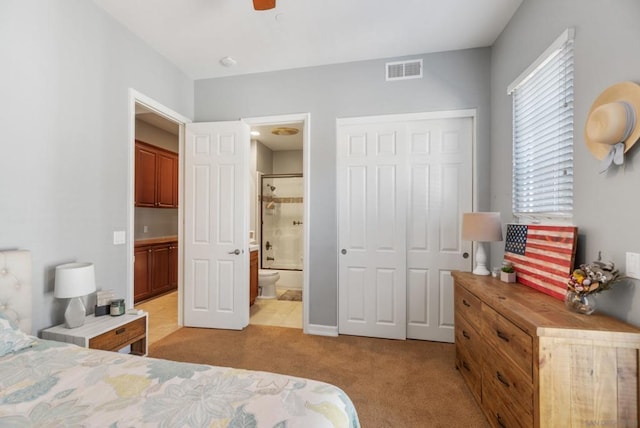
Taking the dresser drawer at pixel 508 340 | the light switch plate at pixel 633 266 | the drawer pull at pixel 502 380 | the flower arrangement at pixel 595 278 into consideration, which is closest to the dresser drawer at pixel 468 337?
the dresser drawer at pixel 508 340

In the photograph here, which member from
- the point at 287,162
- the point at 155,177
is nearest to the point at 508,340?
the point at 155,177

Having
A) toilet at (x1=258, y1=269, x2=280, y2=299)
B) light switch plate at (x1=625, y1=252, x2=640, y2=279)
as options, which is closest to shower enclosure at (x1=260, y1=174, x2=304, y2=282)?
toilet at (x1=258, y1=269, x2=280, y2=299)

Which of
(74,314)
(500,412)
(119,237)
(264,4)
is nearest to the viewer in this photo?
(500,412)

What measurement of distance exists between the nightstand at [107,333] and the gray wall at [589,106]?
2.94 meters

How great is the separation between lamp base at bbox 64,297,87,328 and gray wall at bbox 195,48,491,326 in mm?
1948

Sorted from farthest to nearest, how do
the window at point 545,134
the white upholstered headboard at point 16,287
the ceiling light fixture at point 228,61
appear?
the ceiling light fixture at point 228,61 < the window at point 545,134 < the white upholstered headboard at point 16,287

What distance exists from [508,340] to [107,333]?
98.1 inches

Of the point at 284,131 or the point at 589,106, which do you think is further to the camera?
the point at 284,131

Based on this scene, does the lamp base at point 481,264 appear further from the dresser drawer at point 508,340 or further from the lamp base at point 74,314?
the lamp base at point 74,314

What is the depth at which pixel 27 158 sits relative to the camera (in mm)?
1776

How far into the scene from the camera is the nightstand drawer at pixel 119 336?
1.86m

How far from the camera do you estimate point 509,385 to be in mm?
1463

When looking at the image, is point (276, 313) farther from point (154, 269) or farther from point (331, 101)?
point (331, 101)

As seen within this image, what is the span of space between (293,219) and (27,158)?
415 centimetres
